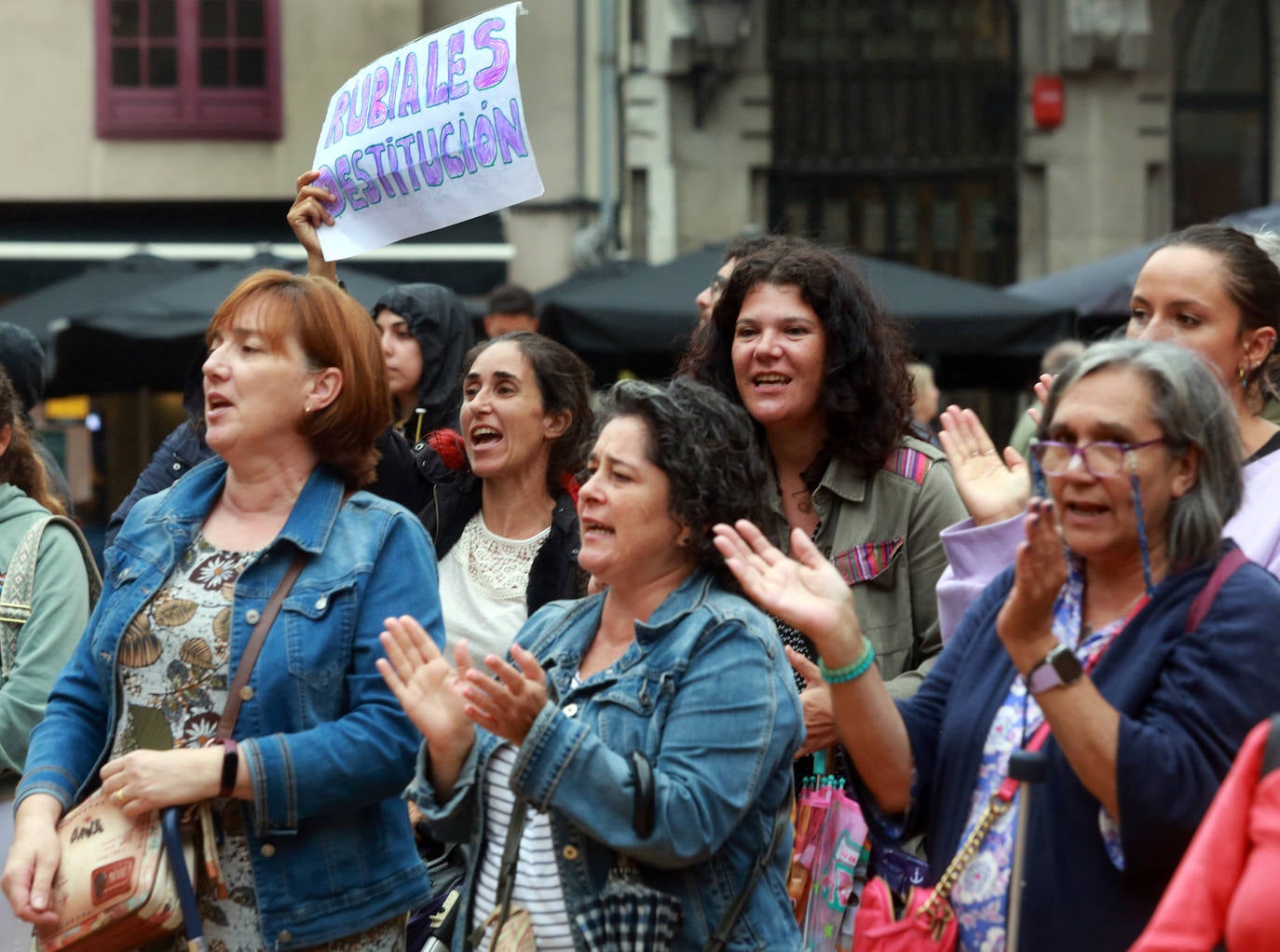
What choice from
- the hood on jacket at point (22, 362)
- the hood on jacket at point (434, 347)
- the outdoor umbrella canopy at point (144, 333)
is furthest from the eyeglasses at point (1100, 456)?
the outdoor umbrella canopy at point (144, 333)

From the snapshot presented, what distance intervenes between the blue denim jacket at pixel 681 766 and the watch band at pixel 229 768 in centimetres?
32

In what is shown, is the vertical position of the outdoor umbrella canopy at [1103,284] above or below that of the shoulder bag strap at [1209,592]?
above

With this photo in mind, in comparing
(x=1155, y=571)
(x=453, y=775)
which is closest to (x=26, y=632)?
(x=453, y=775)

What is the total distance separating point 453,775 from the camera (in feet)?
10.3

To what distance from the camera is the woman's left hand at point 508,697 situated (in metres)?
2.86

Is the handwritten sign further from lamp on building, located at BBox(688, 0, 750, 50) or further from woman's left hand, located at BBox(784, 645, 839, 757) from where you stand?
lamp on building, located at BBox(688, 0, 750, 50)

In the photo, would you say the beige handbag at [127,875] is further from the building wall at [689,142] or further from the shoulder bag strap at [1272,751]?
the building wall at [689,142]

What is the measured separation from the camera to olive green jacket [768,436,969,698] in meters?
3.89

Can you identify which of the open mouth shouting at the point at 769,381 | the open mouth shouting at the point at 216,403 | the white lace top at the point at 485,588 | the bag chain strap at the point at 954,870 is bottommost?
the bag chain strap at the point at 954,870

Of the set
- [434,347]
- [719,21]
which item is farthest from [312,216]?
[719,21]

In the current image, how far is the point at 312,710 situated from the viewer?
327 centimetres

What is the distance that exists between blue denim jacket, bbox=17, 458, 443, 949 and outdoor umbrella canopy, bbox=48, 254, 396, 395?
5.87m

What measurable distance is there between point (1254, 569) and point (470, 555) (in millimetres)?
2426

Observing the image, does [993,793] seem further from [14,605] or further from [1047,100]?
[1047,100]
